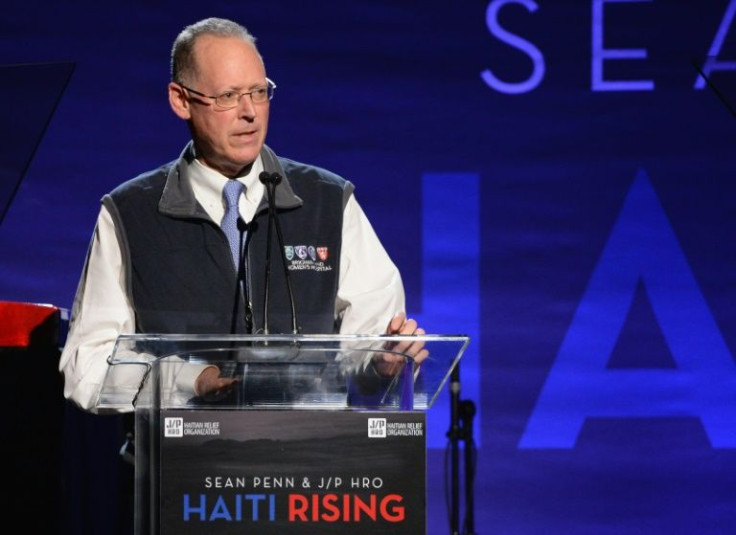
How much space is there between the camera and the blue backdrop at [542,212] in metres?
3.87

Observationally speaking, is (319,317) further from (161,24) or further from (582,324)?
(161,24)

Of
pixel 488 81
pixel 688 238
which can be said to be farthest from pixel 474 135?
pixel 688 238

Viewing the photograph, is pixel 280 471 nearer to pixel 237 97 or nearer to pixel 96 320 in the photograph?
pixel 96 320

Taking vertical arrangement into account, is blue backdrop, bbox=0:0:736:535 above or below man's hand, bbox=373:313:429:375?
above

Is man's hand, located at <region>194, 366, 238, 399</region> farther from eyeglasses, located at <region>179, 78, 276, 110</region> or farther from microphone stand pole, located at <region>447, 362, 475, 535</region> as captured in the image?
microphone stand pole, located at <region>447, 362, 475, 535</region>

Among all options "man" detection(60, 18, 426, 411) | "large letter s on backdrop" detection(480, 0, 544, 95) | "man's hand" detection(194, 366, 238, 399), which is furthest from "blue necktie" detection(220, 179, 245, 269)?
"large letter s on backdrop" detection(480, 0, 544, 95)

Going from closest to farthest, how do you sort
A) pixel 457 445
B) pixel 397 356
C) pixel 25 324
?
pixel 397 356 < pixel 25 324 < pixel 457 445

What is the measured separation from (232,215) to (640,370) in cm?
171

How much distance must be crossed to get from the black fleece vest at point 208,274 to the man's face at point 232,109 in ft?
0.45

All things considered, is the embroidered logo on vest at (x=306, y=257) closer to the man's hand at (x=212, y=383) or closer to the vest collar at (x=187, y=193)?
the vest collar at (x=187, y=193)

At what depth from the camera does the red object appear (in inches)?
109

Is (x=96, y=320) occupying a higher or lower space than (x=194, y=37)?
lower

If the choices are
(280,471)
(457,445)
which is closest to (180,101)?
(280,471)

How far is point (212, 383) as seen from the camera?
1870mm
